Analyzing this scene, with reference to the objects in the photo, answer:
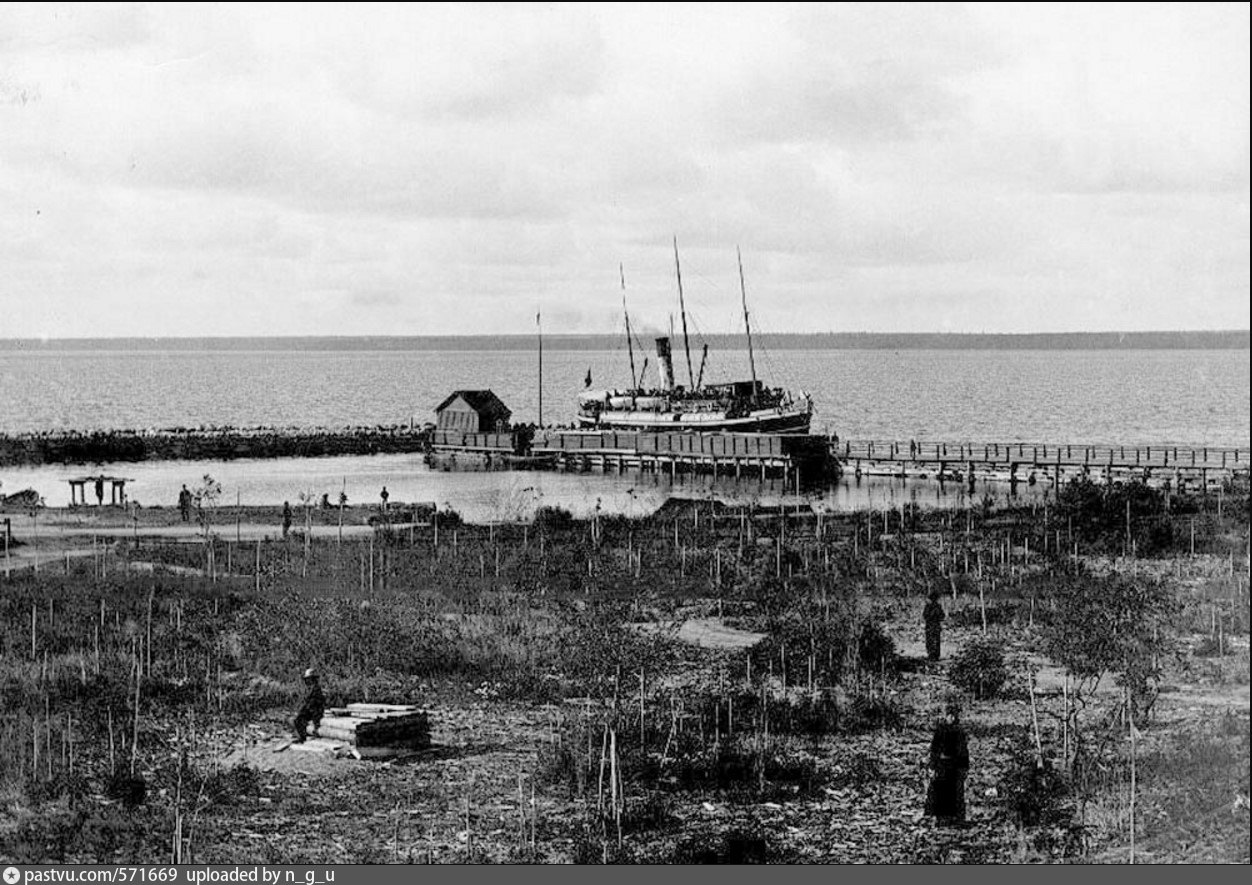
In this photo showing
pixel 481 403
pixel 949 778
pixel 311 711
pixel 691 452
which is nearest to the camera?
pixel 949 778

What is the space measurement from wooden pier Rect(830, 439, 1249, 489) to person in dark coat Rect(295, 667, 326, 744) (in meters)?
38.7

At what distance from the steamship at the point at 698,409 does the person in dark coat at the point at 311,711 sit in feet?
177

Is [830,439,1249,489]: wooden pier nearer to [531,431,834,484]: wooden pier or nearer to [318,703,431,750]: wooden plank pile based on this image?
[531,431,834,484]: wooden pier

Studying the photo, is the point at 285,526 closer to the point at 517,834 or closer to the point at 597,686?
the point at 597,686

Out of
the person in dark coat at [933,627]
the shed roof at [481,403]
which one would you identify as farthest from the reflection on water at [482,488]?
the person in dark coat at [933,627]

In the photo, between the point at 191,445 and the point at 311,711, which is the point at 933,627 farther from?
the point at 191,445

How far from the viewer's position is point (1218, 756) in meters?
18.4

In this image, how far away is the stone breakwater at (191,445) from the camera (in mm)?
79250

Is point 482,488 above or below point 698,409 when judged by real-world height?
below

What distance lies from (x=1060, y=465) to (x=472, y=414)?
3662 centimetres

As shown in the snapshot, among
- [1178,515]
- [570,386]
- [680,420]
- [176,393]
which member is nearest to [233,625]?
[1178,515]

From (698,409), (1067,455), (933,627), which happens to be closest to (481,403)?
(698,409)

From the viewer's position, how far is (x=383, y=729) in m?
19.4

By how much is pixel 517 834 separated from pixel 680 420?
60759 mm
